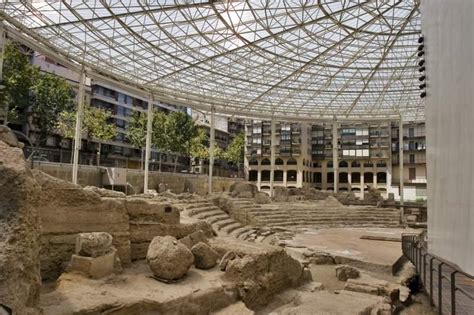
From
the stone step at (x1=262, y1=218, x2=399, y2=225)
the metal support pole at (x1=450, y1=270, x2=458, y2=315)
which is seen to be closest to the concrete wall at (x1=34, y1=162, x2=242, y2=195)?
the stone step at (x1=262, y1=218, x2=399, y2=225)

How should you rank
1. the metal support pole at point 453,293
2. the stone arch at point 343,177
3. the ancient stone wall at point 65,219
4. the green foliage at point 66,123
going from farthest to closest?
the stone arch at point 343,177, the green foliage at point 66,123, the ancient stone wall at point 65,219, the metal support pole at point 453,293

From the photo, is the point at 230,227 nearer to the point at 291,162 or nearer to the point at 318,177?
the point at 291,162

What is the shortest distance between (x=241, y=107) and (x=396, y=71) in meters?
18.0

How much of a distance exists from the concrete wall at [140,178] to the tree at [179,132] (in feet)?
24.5

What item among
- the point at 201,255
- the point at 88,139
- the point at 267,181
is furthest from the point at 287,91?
the point at 267,181

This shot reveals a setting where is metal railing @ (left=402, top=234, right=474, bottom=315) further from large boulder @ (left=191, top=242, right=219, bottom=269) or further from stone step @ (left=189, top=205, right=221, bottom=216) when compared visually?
stone step @ (left=189, top=205, right=221, bottom=216)

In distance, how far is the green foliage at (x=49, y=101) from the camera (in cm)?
3944

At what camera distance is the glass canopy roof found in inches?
958

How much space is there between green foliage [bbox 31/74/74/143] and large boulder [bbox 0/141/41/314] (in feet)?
122

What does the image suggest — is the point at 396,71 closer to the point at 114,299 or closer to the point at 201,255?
the point at 201,255

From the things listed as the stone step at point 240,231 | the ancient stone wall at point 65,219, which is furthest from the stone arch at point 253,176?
the ancient stone wall at point 65,219

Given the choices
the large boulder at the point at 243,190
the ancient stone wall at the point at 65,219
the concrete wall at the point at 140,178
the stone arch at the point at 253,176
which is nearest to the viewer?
the ancient stone wall at the point at 65,219

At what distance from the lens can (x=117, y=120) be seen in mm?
66375

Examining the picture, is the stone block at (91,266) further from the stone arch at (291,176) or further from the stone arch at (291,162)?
the stone arch at (291,162)
